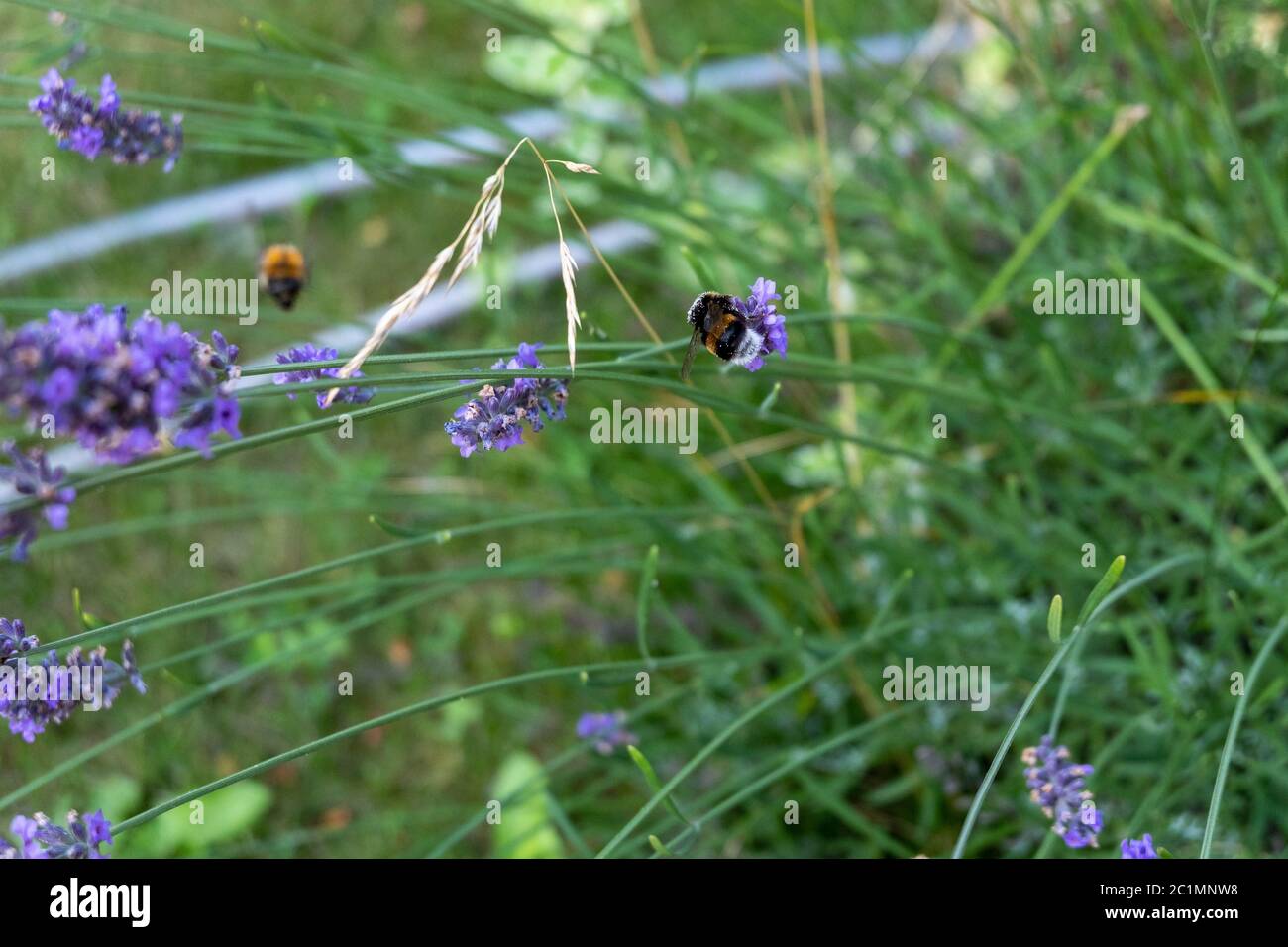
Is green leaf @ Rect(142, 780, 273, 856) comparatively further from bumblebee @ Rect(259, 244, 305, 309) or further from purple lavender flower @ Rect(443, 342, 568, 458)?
purple lavender flower @ Rect(443, 342, 568, 458)

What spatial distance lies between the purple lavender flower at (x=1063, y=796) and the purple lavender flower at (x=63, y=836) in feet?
3.74

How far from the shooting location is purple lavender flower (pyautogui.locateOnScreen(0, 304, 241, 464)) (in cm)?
88

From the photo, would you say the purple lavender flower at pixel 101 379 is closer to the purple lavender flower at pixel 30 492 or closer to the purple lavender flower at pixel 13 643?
the purple lavender flower at pixel 30 492

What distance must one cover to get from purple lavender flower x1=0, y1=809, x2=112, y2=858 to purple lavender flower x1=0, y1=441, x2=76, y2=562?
0.37 m

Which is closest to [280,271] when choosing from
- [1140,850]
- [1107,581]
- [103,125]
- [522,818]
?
[103,125]

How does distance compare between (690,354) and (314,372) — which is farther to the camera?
(690,354)

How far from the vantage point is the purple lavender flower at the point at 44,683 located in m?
1.29

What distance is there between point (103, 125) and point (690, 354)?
0.88m

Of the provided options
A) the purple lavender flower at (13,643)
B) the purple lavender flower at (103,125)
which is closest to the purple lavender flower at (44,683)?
the purple lavender flower at (13,643)

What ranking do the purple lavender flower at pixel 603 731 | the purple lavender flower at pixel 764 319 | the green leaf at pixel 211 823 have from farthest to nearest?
the green leaf at pixel 211 823 → the purple lavender flower at pixel 603 731 → the purple lavender flower at pixel 764 319

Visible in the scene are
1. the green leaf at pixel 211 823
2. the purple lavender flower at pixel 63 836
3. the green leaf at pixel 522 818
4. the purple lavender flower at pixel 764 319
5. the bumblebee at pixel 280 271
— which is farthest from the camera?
the green leaf at pixel 211 823

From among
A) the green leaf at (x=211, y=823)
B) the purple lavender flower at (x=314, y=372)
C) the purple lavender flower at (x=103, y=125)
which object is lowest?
the green leaf at (x=211, y=823)

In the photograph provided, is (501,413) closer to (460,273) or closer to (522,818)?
(460,273)

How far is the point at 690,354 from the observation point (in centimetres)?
149
